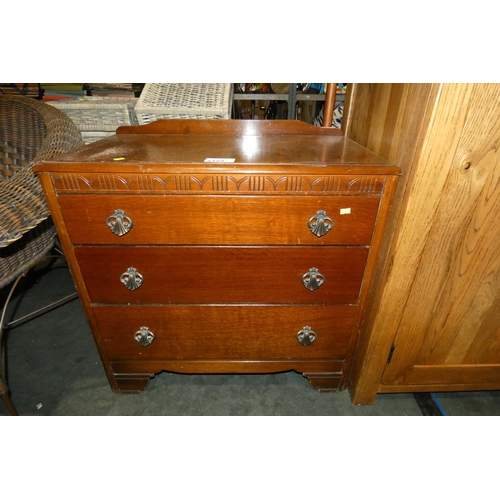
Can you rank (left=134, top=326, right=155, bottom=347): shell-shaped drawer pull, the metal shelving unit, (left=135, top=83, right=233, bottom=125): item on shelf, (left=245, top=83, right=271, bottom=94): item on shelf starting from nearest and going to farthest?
1. (left=134, top=326, right=155, bottom=347): shell-shaped drawer pull
2. (left=135, top=83, right=233, bottom=125): item on shelf
3. the metal shelving unit
4. (left=245, top=83, right=271, bottom=94): item on shelf

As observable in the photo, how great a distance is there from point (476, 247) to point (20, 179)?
1.48m

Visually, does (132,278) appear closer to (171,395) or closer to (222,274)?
(222,274)

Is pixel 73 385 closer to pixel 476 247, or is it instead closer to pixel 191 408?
pixel 191 408

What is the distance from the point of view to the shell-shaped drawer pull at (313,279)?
A: 97 centimetres

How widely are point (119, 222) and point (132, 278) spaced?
0.70 ft

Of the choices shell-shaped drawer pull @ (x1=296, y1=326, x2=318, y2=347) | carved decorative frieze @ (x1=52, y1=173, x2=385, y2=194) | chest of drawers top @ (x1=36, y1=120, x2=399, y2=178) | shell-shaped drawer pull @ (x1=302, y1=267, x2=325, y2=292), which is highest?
chest of drawers top @ (x1=36, y1=120, x2=399, y2=178)

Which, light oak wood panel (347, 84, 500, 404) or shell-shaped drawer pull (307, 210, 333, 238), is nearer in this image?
light oak wood panel (347, 84, 500, 404)

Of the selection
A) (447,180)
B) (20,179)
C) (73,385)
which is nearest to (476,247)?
(447,180)

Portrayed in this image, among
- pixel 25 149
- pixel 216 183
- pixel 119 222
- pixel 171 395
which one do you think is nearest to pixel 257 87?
pixel 25 149

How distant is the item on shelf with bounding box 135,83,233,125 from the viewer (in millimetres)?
1417

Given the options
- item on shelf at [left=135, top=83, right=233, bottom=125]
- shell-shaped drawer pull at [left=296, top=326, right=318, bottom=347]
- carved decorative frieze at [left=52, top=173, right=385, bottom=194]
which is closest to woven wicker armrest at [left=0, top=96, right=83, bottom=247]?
carved decorative frieze at [left=52, top=173, right=385, bottom=194]

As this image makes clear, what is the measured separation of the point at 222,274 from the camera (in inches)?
38.6

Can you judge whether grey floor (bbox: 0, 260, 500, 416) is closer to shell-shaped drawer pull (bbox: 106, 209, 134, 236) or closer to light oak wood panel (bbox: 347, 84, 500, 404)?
light oak wood panel (bbox: 347, 84, 500, 404)

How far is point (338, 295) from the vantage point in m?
1.03
